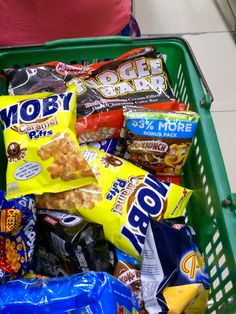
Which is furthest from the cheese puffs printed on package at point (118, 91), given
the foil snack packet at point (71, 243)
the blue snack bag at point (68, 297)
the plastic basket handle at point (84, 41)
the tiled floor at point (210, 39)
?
the tiled floor at point (210, 39)

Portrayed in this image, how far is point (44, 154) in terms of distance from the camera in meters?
0.68

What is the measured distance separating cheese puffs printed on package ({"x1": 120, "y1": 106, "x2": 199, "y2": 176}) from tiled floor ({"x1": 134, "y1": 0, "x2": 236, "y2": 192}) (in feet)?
2.17

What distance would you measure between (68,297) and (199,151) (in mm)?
385

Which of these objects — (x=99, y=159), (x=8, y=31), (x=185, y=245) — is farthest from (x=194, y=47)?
(x=185, y=245)

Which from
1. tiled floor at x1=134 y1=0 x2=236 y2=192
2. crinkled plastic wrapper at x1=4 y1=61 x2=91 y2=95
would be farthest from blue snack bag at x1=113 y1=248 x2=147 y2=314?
tiled floor at x1=134 y1=0 x2=236 y2=192

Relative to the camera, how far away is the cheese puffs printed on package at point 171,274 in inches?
24.3

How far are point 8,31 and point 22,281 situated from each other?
0.60 m

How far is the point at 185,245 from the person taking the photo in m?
0.67

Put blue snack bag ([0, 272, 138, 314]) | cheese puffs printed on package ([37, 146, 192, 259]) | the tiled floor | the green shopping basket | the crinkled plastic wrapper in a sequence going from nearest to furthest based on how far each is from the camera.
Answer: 1. blue snack bag ([0, 272, 138, 314])
2. the green shopping basket
3. cheese puffs printed on package ([37, 146, 192, 259])
4. the crinkled plastic wrapper
5. the tiled floor

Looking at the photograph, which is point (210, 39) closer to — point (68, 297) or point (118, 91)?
point (118, 91)

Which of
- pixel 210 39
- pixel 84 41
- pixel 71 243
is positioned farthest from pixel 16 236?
pixel 210 39

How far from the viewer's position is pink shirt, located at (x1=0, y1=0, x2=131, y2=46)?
2.82 ft

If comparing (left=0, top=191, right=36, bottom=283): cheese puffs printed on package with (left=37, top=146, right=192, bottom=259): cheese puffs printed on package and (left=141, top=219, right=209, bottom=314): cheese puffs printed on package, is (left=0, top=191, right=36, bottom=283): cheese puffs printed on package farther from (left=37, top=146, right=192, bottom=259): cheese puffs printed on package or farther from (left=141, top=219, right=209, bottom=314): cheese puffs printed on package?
(left=141, top=219, right=209, bottom=314): cheese puffs printed on package

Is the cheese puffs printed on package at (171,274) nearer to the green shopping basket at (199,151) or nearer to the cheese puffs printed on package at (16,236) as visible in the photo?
the green shopping basket at (199,151)
